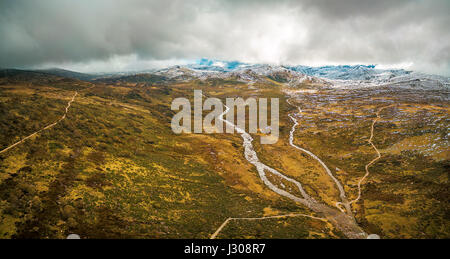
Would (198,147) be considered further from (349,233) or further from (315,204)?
(349,233)

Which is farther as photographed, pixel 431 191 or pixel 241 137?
pixel 241 137

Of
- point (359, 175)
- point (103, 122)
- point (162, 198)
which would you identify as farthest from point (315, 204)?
point (103, 122)

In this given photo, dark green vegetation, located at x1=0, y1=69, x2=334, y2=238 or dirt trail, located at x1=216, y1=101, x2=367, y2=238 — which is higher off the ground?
dark green vegetation, located at x1=0, y1=69, x2=334, y2=238

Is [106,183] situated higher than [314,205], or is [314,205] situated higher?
[106,183]

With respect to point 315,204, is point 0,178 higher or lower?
higher

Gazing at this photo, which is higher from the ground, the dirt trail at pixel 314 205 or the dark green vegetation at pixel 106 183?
the dark green vegetation at pixel 106 183

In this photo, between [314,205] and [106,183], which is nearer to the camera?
[106,183]

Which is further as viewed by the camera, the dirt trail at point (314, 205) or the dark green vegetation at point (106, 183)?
the dirt trail at point (314, 205)

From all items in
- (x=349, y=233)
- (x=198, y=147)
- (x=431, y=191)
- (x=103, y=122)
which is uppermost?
(x=103, y=122)

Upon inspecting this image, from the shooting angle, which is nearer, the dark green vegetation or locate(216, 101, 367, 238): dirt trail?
the dark green vegetation

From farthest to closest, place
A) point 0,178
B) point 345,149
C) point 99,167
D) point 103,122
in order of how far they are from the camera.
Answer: point 345,149, point 103,122, point 99,167, point 0,178

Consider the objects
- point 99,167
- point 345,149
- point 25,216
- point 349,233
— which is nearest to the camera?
point 25,216
